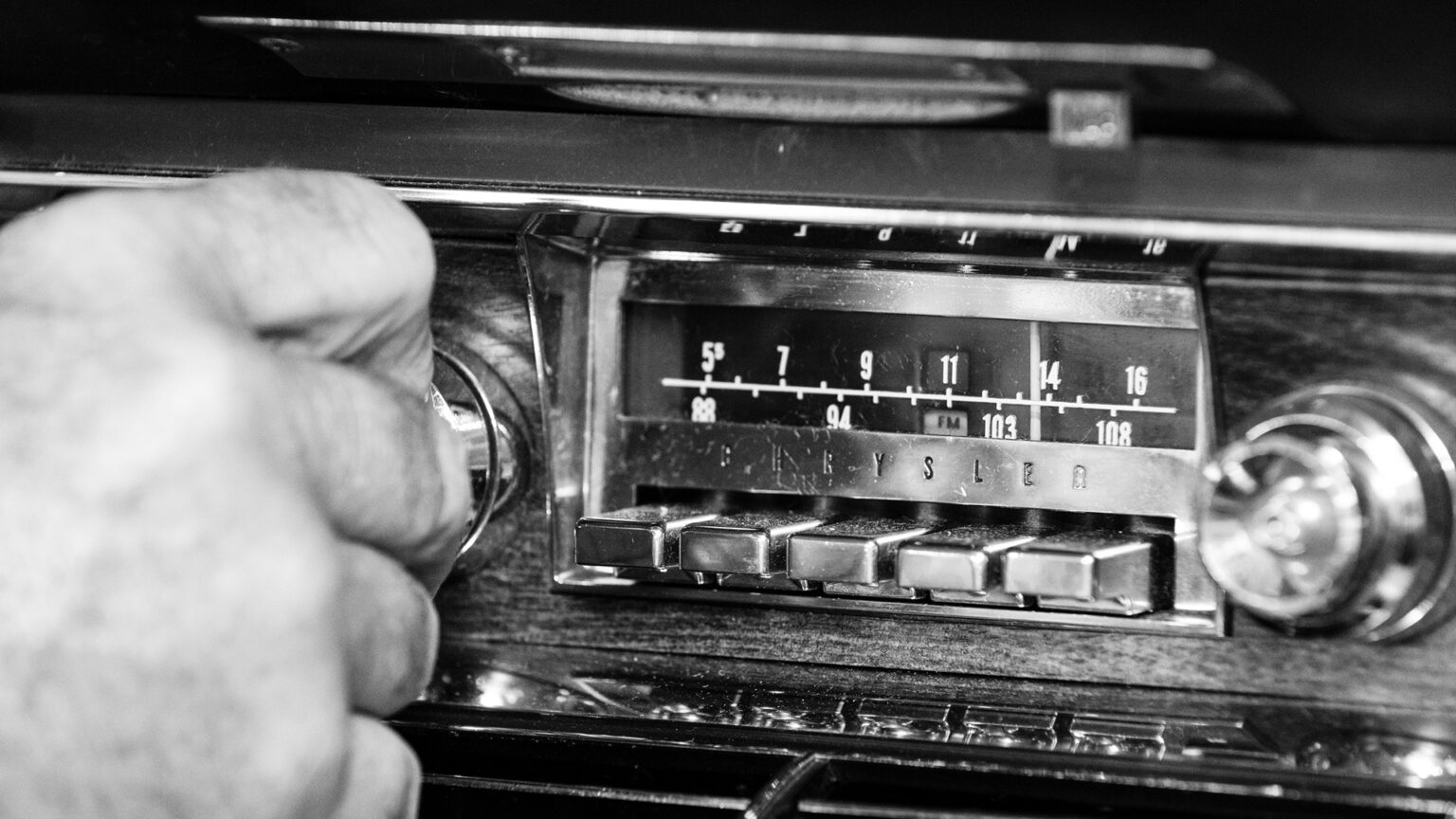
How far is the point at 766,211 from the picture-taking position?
60 cm

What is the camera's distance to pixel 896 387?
643 mm

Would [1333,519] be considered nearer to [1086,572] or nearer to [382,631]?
[1086,572]

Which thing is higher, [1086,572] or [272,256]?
[272,256]

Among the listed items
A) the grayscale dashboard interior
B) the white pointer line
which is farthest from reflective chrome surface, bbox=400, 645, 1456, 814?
the white pointer line

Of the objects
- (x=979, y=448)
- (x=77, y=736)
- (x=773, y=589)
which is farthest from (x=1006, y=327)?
(x=77, y=736)

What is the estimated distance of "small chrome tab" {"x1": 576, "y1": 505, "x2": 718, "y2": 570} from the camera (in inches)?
24.5

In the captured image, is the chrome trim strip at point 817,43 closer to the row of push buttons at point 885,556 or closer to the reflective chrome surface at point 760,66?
the reflective chrome surface at point 760,66

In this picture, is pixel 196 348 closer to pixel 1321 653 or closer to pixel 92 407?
pixel 92 407

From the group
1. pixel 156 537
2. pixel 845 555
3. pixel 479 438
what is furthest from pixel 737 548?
pixel 156 537

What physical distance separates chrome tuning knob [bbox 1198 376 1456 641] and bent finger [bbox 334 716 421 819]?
0.98 ft

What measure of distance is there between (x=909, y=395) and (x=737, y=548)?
0.10 meters

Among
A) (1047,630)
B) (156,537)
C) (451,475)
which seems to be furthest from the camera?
(1047,630)

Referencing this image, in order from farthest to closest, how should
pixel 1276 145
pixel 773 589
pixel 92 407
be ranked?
pixel 773 589, pixel 1276 145, pixel 92 407

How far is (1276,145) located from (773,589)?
0.93ft
